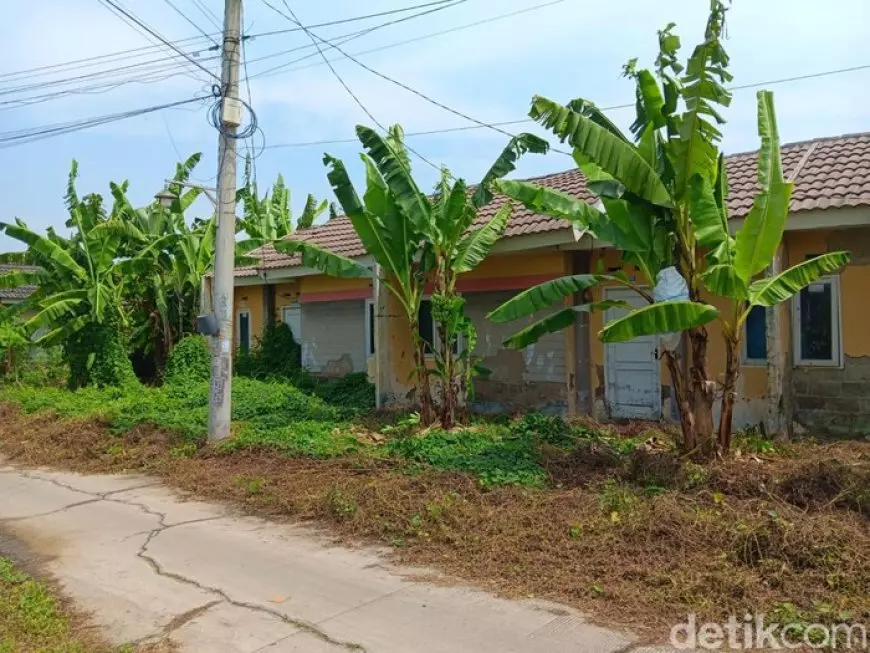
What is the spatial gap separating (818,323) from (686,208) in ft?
10.5

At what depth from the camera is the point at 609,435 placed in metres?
9.25

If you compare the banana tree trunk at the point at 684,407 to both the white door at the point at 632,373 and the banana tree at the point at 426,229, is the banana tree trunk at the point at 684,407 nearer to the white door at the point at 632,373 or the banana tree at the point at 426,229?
the white door at the point at 632,373

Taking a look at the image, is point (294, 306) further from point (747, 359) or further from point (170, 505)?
point (747, 359)

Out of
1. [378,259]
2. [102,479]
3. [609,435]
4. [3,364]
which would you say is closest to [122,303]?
[3,364]

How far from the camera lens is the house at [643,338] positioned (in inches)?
343

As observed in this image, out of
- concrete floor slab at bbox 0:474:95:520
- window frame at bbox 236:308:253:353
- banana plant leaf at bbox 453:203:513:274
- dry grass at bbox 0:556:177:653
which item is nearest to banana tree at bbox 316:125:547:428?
banana plant leaf at bbox 453:203:513:274

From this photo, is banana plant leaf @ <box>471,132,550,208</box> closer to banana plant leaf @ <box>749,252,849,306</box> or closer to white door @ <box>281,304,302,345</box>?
banana plant leaf @ <box>749,252,849,306</box>

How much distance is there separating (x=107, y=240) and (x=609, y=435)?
40.7ft

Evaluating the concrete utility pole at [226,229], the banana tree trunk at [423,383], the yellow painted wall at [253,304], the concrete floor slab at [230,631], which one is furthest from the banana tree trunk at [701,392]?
the yellow painted wall at [253,304]

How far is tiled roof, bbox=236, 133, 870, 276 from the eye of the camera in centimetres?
861

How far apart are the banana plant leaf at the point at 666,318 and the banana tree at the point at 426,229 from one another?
3758mm

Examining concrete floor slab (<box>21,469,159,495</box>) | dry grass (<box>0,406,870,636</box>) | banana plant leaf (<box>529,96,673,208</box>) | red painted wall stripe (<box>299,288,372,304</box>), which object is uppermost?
banana plant leaf (<box>529,96,673,208</box>)

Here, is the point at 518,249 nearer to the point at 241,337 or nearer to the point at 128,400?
the point at 128,400

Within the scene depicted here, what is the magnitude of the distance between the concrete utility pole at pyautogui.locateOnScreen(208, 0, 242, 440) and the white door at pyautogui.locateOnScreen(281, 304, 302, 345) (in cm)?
683
